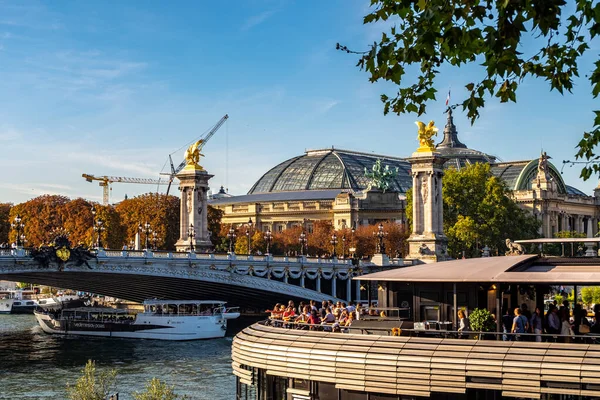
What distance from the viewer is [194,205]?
9719cm

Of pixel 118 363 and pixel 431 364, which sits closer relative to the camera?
pixel 431 364

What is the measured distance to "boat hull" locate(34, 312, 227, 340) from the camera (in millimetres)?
73125

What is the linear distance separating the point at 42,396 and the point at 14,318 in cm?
6212

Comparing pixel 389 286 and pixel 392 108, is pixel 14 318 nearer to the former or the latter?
pixel 389 286

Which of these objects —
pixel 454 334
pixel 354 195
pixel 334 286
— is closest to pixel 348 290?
pixel 334 286

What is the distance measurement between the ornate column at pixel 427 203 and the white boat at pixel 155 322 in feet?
73.8

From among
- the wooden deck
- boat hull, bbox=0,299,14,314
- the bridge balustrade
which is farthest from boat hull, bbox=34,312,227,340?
the wooden deck

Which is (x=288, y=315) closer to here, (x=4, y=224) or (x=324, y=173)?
(x=4, y=224)

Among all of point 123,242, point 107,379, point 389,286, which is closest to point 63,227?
point 123,242

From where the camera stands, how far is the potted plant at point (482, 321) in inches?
868

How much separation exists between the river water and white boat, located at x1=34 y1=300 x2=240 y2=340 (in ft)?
4.55

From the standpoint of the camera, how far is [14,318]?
102500 mm

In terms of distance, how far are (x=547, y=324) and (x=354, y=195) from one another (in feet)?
402

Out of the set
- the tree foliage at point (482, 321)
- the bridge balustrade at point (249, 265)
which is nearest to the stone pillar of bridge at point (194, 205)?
the bridge balustrade at point (249, 265)
